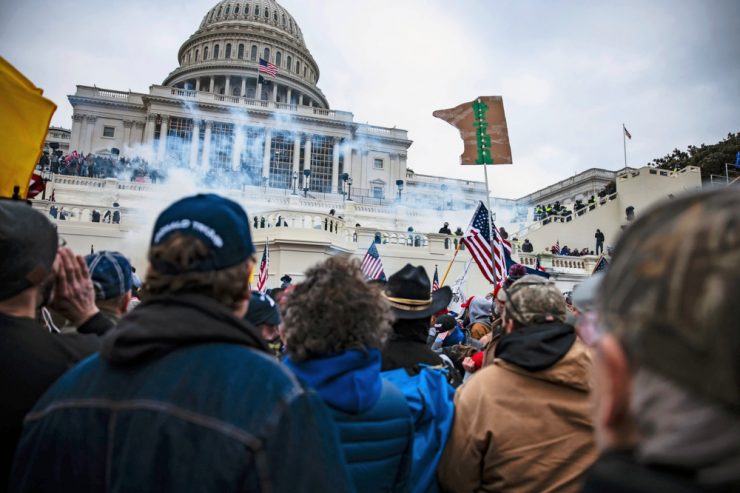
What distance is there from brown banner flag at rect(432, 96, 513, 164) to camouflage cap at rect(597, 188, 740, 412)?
32.5ft

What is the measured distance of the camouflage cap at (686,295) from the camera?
0.72 metres

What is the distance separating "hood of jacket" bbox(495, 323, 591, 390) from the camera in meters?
2.32

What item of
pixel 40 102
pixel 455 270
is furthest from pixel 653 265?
pixel 455 270

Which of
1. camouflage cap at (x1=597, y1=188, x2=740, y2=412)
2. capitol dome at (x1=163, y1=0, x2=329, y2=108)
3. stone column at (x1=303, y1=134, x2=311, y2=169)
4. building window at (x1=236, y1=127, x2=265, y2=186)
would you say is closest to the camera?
camouflage cap at (x1=597, y1=188, x2=740, y2=412)

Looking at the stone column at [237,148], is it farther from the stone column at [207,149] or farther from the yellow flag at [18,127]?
the yellow flag at [18,127]

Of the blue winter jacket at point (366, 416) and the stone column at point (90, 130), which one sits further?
the stone column at point (90, 130)

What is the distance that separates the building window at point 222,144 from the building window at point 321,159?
9.30 m

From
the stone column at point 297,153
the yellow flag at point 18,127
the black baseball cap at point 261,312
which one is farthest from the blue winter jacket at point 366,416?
the stone column at point 297,153

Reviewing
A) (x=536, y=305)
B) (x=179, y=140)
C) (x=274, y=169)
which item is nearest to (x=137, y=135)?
(x=179, y=140)

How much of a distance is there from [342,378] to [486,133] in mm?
9567

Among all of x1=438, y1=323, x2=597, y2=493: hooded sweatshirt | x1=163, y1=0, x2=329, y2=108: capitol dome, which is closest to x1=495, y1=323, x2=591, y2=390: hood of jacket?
x1=438, y1=323, x2=597, y2=493: hooded sweatshirt

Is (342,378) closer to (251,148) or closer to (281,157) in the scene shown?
(251,148)

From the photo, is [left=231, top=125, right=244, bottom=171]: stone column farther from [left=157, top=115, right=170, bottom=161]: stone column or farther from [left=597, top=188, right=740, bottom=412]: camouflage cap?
[left=597, top=188, right=740, bottom=412]: camouflage cap

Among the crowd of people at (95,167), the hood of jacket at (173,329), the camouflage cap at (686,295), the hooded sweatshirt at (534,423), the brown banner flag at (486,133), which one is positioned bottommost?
the hooded sweatshirt at (534,423)
